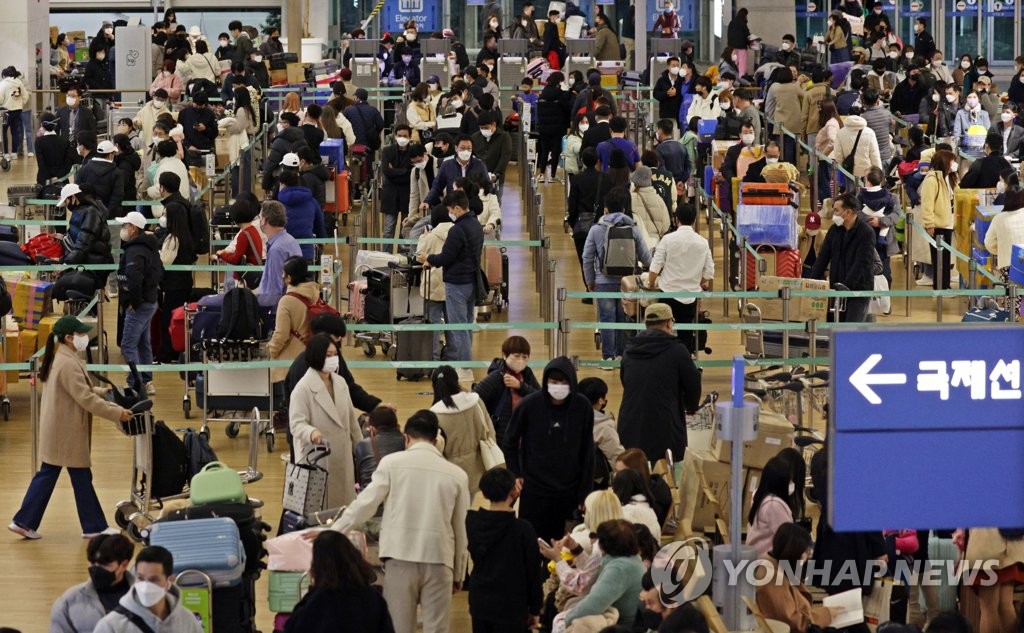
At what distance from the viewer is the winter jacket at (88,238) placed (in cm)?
1495

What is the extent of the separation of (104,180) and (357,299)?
3.46 metres

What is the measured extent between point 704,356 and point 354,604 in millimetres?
8584

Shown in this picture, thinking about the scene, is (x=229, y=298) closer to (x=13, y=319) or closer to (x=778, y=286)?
(x=13, y=319)

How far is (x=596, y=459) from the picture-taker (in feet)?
34.7

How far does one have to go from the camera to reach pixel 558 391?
9.86 metres

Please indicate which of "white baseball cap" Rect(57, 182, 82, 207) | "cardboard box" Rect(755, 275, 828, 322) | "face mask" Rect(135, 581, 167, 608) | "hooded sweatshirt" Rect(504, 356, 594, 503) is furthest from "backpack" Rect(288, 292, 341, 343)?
"face mask" Rect(135, 581, 167, 608)

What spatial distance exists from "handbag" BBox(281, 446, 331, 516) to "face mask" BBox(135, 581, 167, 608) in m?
2.33

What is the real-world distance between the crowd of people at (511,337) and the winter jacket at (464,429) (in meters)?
0.02

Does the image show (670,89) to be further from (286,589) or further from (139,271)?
(286,589)

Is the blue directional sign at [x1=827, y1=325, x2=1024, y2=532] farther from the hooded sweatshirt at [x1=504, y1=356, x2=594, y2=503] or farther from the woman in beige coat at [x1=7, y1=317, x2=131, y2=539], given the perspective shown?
the woman in beige coat at [x1=7, y1=317, x2=131, y2=539]

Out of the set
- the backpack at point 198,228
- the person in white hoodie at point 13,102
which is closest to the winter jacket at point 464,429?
the backpack at point 198,228

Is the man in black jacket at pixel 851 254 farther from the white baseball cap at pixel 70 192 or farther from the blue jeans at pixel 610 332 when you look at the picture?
the white baseball cap at pixel 70 192

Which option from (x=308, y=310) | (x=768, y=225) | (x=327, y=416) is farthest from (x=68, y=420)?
(x=768, y=225)

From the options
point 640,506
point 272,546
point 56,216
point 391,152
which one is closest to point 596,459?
point 640,506
